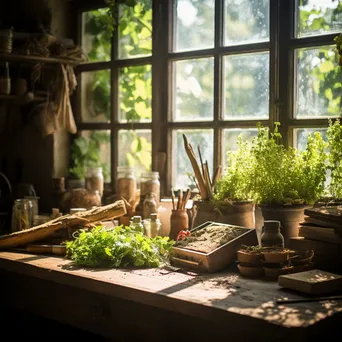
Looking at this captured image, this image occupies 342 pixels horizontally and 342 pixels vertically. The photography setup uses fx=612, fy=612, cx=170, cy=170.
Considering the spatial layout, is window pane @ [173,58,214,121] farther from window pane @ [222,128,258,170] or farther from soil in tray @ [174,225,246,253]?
soil in tray @ [174,225,246,253]

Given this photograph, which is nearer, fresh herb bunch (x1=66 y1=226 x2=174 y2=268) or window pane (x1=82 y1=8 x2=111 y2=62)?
fresh herb bunch (x1=66 y1=226 x2=174 y2=268)

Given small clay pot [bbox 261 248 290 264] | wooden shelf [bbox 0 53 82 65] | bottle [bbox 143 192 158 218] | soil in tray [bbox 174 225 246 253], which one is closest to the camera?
small clay pot [bbox 261 248 290 264]

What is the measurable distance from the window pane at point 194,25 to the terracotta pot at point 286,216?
138 centimetres

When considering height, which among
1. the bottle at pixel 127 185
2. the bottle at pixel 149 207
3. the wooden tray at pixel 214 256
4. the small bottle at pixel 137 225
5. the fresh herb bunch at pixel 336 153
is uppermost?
the fresh herb bunch at pixel 336 153

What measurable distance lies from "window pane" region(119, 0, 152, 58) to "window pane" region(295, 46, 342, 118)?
1232 millimetres

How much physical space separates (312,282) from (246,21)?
1.91 meters

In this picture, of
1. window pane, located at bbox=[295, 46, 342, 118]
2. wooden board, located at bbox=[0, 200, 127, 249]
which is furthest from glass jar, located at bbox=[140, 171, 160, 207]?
window pane, located at bbox=[295, 46, 342, 118]

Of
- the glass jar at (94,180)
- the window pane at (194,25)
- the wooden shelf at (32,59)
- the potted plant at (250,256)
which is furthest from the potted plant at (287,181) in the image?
the wooden shelf at (32,59)

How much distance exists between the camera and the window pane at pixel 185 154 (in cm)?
405

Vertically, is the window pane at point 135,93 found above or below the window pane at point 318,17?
below

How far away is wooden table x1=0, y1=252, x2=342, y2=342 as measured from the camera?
2266mm

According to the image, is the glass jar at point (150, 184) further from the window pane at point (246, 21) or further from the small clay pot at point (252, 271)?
the small clay pot at point (252, 271)

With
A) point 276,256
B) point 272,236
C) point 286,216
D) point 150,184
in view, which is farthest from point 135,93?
point 276,256

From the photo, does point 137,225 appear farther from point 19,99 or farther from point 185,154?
point 19,99
